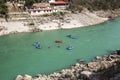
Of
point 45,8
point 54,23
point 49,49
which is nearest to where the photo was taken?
point 49,49

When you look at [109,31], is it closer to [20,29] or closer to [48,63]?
[20,29]

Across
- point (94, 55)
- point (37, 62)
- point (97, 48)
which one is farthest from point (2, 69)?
point (97, 48)

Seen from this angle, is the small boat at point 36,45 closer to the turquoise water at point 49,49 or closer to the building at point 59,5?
the turquoise water at point 49,49

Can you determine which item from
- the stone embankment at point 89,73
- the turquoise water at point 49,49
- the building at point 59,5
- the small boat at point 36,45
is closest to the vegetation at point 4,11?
the turquoise water at point 49,49

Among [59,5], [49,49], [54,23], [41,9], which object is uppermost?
[41,9]

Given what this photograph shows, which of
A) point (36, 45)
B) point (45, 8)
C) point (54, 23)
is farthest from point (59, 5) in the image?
point (36, 45)

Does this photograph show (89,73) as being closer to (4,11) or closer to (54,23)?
(54,23)
